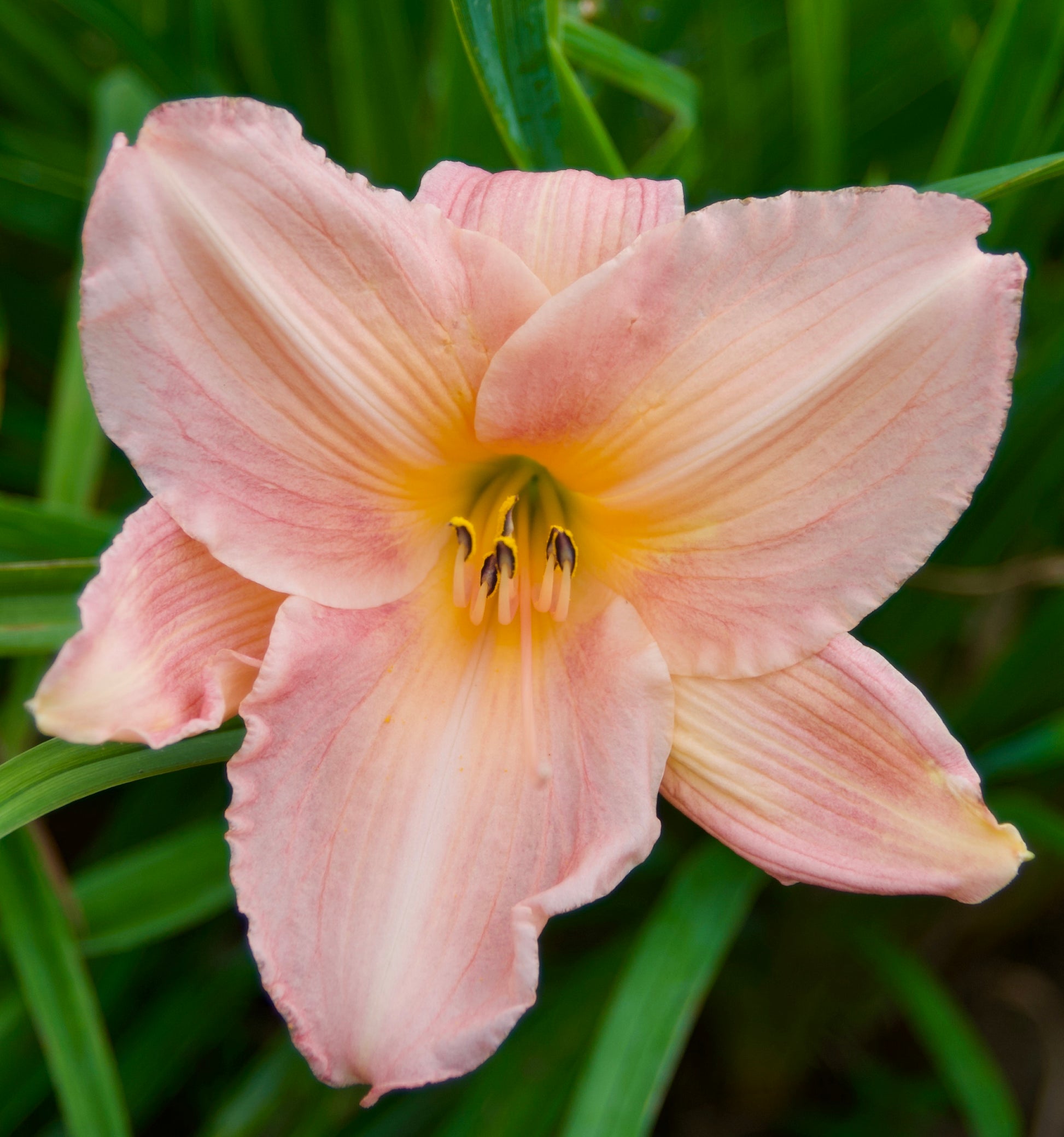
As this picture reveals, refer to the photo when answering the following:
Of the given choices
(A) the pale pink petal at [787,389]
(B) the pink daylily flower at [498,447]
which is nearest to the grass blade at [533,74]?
(B) the pink daylily flower at [498,447]

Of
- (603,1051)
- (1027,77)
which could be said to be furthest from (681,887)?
(1027,77)

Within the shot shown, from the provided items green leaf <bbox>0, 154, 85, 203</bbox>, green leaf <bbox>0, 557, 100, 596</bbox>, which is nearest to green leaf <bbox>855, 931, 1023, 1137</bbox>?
green leaf <bbox>0, 557, 100, 596</bbox>

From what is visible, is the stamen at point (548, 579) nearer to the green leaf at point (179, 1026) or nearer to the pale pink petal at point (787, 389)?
the pale pink petal at point (787, 389)

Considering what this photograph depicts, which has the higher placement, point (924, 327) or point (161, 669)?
point (924, 327)

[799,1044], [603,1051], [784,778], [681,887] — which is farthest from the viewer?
[799,1044]

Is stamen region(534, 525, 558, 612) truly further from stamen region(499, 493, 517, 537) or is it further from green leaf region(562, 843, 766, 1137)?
green leaf region(562, 843, 766, 1137)

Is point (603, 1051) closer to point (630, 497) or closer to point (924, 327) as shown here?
point (630, 497)
